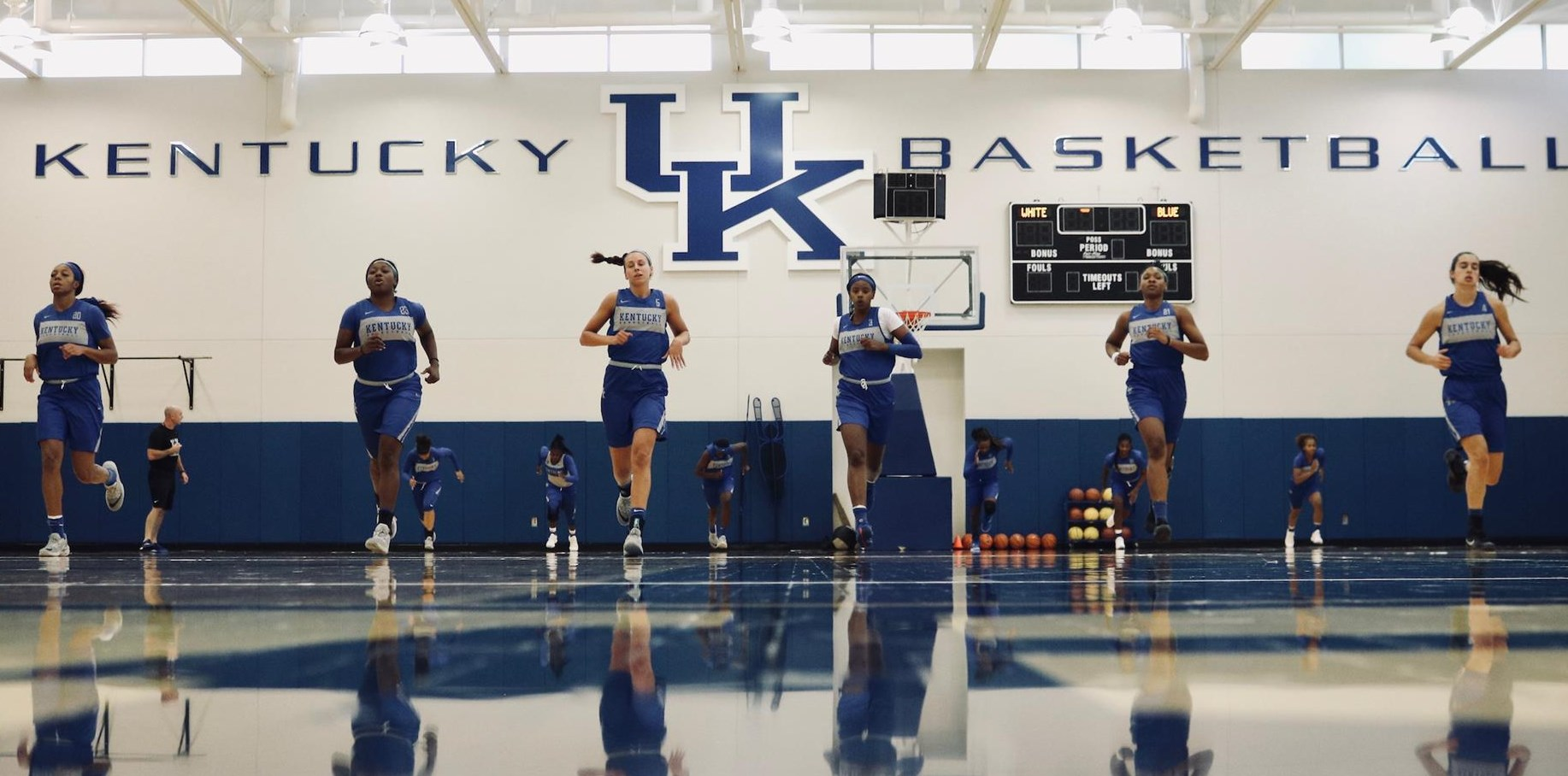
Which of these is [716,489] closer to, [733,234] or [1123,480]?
[733,234]

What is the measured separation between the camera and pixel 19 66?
18625mm

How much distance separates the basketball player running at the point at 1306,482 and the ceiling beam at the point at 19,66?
18.9 meters

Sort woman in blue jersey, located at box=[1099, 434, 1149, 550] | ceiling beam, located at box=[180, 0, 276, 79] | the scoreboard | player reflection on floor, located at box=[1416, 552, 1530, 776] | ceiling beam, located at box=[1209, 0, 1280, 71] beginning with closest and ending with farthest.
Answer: player reflection on floor, located at box=[1416, 552, 1530, 776]
ceiling beam, located at box=[180, 0, 276, 79]
ceiling beam, located at box=[1209, 0, 1280, 71]
woman in blue jersey, located at box=[1099, 434, 1149, 550]
the scoreboard

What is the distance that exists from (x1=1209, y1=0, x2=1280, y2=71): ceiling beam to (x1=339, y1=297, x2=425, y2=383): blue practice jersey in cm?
1230

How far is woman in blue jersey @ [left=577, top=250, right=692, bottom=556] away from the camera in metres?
8.38

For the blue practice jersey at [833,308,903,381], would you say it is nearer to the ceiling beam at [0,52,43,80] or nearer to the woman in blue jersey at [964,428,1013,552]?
the woman in blue jersey at [964,428,1013,552]

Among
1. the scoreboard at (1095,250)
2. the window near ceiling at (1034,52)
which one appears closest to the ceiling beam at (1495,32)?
the scoreboard at (1095,250)

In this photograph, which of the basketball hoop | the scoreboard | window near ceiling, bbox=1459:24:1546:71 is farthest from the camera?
window near ceiling, bbox=1459:24:1546:71

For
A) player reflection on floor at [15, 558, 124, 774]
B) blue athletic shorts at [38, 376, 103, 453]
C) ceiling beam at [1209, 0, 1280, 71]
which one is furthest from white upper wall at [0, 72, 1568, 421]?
player reflection on floor at [15, 558, 124, 774]

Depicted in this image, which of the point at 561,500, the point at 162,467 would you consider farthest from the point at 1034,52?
the point at 162,467

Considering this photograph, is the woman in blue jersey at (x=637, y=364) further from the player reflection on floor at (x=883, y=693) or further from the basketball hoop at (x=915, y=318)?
the basketball hoop at (x=915, y=318)

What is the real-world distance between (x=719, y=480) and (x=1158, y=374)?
9.01m

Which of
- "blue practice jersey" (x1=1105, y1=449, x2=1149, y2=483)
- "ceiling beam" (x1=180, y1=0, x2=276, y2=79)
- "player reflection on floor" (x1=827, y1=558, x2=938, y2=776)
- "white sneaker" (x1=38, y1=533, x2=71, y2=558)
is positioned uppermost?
"ceiling beam" (x1=180, y1=0, x2=276, y2=79)

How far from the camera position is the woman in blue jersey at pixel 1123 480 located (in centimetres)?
1752
